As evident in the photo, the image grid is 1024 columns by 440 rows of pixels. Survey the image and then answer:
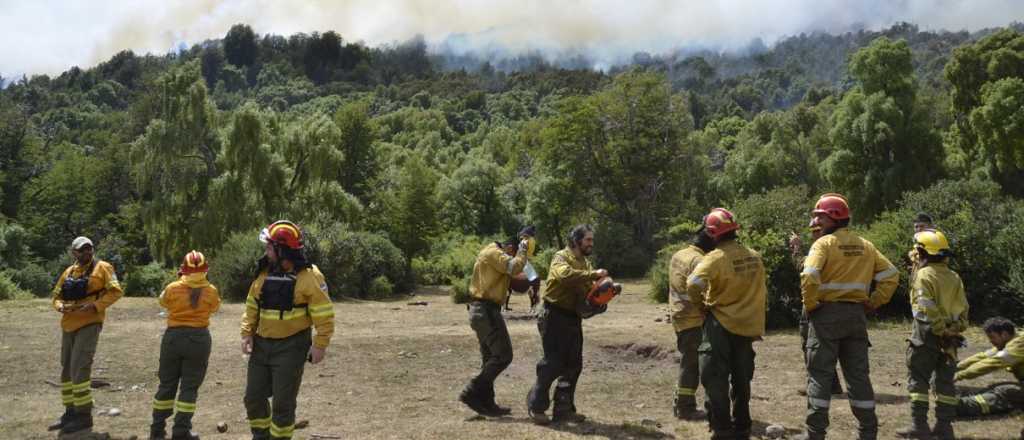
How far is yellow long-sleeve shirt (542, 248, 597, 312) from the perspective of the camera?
722cm

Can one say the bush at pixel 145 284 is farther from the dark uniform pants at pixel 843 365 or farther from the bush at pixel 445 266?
the dark uniform pants at pixel 843 365

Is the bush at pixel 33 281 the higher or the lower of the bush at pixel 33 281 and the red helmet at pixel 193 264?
the lower

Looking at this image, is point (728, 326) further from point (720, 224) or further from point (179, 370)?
point (179, 370)

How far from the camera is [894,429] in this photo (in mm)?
7223

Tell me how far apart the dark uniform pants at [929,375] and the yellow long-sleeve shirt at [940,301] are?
0.32 ft

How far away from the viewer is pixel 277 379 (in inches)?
228

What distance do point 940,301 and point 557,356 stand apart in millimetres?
3535

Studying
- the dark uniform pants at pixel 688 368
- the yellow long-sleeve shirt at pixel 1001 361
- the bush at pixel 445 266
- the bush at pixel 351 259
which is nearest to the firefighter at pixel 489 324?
the dark uniform pants at pixel 688 368

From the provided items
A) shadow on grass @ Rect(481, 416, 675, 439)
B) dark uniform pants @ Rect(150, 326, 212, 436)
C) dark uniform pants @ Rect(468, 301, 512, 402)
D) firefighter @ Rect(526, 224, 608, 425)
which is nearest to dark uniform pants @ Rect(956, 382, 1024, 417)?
shadow on grass @ Rect(481, 416, 675, 439)

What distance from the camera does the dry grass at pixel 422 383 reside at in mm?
7469

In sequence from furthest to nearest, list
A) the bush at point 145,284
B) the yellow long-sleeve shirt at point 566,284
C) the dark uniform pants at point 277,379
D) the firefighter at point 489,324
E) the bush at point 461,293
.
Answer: the bush at point 145,284, the bush at point 461,293, the firefighter at point 489,324, the yellow long-sleeve shirt at point 566,284, the dark uniform pants at point 277,379

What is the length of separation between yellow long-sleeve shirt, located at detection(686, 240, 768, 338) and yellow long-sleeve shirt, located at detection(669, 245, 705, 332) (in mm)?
1192

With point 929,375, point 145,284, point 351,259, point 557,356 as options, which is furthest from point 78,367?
point 145,284

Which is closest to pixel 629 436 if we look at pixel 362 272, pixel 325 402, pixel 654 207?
pixel 325 402
